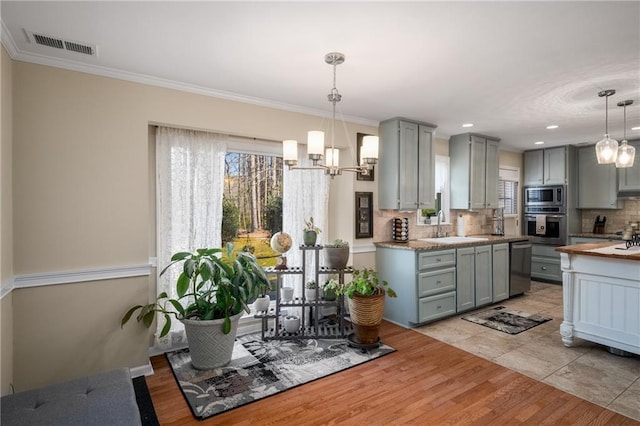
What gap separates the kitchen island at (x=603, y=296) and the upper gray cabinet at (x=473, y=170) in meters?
1.79

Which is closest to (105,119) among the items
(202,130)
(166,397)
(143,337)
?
(202,130)

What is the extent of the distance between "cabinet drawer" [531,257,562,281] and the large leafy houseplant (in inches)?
217

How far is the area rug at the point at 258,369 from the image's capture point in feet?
7.99

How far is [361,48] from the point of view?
2.29m

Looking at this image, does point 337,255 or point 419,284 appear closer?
point 337,255

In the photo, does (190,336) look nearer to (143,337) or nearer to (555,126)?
(143,337)

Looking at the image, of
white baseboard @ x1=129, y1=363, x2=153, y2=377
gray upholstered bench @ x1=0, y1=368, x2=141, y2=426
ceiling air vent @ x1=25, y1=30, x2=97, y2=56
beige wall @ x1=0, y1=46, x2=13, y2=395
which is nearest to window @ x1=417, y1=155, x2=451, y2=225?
white baseboard @ x1=129, y1=363, x2=153, y2=377

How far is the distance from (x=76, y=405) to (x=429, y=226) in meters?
4.54

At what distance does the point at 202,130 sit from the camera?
321cm

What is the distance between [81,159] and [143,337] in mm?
1540

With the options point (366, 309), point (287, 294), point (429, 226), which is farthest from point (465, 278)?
point (287, 294)

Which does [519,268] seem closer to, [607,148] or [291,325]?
[607,148]

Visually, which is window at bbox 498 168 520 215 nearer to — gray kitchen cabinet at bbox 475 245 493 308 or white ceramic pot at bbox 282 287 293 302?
gray kitchen cabinet at bbox 475 245 493 308

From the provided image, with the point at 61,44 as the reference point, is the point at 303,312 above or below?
below
